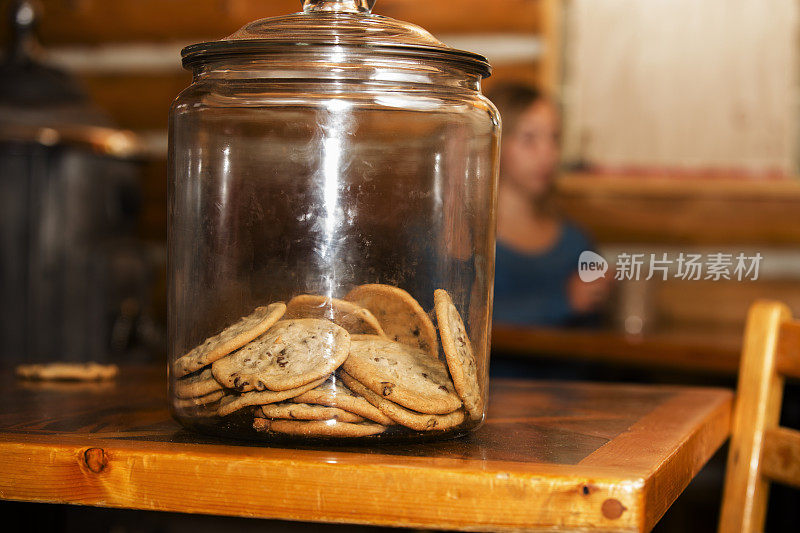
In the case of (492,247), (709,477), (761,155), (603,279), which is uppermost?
(492,247)

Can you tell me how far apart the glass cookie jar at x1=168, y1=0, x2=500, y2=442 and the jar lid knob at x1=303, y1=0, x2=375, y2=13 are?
0.02 meters

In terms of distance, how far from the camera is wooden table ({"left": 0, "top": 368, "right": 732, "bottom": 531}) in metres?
0.60

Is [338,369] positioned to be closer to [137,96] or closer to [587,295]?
[587,295]

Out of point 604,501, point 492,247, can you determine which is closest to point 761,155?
point 492,247

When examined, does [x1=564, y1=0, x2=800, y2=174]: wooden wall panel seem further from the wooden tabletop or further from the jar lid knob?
the jar lid knob

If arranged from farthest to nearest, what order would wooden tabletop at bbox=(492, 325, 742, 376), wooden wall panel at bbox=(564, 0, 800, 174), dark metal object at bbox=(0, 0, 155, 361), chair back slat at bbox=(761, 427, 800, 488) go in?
wooden wall panel at bbox=(564, 0, 800, 174)
dark metal object at bbox=(0, 0, 155, 361)
wooden tabletop at bbox=(492, 325, 742, 376)
chair back slat at bbox=(761, 427, 800, 488)

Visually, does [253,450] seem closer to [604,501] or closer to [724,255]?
[604,501]

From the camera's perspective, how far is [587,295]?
2.58 metres

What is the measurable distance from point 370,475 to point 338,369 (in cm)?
9

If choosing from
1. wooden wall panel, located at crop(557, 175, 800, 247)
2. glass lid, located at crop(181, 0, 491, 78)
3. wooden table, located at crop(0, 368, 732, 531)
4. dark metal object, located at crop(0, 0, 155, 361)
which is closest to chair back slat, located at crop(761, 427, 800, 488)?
wooden table, located at crop(0, 368, 732, 531)

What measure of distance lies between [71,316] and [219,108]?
6.68 feet

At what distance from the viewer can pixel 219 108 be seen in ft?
2.45

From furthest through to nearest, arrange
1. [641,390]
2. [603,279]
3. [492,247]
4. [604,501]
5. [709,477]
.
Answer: [709,477], [603,279], [641,390], [492,247], [604,501]

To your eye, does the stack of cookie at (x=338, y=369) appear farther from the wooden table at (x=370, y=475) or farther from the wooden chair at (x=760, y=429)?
the wooden chair at (x=760, y=429)
